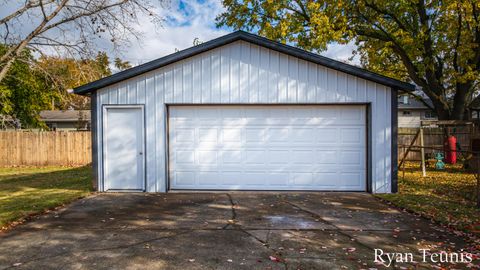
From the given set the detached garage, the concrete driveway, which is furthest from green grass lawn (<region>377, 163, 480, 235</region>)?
the detached garage

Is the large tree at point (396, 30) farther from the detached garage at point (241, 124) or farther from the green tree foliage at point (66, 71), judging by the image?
the green tree foliage at point (66, 71)

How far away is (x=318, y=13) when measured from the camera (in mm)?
14133

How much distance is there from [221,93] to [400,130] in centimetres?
1463

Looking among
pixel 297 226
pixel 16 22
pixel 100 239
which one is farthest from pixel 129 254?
pixel 16 22

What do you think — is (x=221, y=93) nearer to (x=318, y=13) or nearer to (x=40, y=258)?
(x=40, y=258)

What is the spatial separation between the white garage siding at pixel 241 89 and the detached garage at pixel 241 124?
3 centimetres

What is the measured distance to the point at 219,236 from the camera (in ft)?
16.4

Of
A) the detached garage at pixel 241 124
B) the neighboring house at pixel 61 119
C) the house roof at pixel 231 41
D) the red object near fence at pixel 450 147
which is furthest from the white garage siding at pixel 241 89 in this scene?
the neighboring house at pixel 61 119

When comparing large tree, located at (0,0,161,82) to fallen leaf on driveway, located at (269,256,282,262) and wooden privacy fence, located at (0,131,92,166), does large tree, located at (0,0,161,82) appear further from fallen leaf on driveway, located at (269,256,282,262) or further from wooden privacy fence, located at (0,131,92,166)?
fallen leaf on driveway, located at (269,256,282,262)

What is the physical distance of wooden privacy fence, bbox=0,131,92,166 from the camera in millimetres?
15094

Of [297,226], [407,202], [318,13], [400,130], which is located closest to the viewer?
[297,226]

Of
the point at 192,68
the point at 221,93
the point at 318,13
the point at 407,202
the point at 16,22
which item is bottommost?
the point at 407,202

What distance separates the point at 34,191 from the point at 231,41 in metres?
6.72

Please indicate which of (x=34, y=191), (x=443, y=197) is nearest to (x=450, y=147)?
(x=443, y=197)
